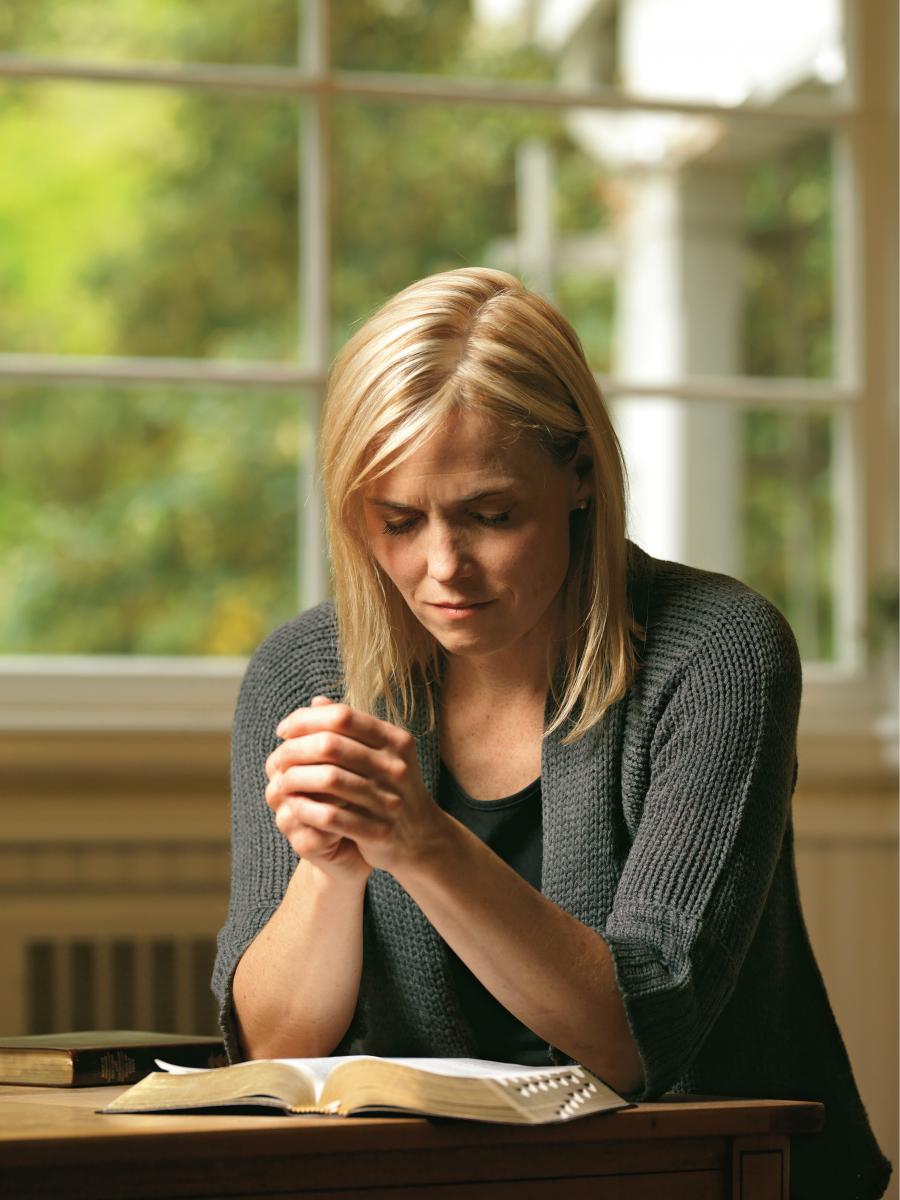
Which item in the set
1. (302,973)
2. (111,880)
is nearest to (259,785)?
(302,973)

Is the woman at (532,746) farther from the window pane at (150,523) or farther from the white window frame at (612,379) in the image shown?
the window pane at (150,523)

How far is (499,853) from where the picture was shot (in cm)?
150

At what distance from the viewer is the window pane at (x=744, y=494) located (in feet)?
11.1

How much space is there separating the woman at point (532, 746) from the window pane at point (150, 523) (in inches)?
142

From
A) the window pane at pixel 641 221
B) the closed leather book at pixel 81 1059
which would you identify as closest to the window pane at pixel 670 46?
the window pane at pixel 641 221

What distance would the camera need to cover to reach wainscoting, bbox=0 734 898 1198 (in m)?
2.42

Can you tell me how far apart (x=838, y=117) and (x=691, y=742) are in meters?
1.88

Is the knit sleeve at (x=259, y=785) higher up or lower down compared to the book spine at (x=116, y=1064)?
higher up

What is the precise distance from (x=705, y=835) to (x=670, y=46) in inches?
93.2

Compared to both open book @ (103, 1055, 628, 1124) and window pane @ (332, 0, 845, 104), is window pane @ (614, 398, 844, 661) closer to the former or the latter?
window pane @ (332, 0, 845, 104)

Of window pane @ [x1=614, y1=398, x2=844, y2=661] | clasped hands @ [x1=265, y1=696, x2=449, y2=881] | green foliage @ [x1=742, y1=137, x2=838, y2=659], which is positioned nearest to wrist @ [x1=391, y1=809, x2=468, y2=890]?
clasped hands @ [x1=265, y1=696, x2=449, y2=881]

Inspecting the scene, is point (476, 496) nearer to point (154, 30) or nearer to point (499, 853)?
point (499, 853)

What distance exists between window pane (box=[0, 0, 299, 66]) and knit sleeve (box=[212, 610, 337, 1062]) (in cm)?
413

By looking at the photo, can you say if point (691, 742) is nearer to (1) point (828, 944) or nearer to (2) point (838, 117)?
(1) point (828, 944)
